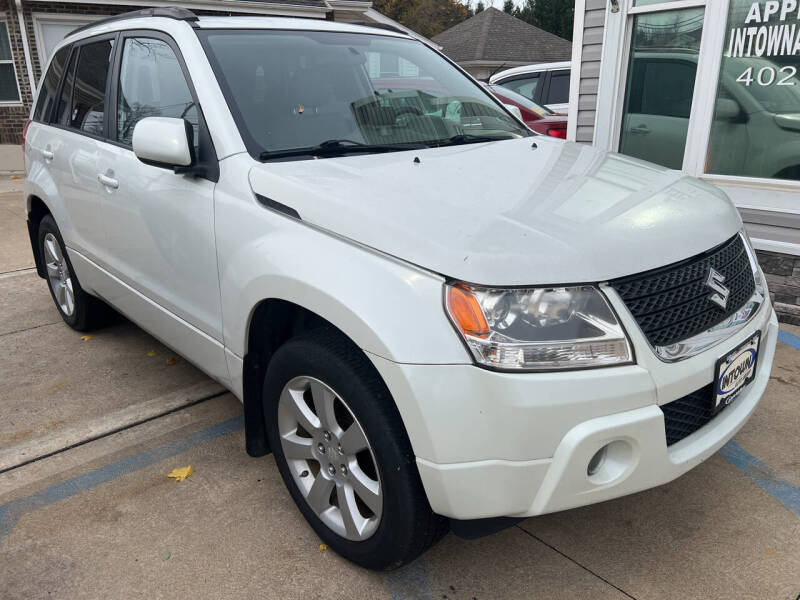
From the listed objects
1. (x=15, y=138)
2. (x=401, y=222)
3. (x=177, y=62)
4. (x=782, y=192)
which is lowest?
(x=15, y=138)

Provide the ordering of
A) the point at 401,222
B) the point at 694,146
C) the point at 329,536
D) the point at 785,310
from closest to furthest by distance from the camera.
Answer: the point at 401,222 → the point at 329,536 → the point at 785,310 → the point at 694,146

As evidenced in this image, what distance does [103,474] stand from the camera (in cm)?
293

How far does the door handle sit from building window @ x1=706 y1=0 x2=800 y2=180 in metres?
4.17

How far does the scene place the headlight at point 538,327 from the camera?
1.77 metres

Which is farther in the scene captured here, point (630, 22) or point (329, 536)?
point (630, 22)

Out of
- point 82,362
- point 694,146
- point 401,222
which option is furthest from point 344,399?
point 694,146

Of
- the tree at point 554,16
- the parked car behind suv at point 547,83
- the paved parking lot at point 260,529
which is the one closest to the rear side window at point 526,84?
the parked car behind suv at point 547,83

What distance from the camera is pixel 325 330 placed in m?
2.20

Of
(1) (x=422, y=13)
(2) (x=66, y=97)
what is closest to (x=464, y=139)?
(2) (x=66, y=97)

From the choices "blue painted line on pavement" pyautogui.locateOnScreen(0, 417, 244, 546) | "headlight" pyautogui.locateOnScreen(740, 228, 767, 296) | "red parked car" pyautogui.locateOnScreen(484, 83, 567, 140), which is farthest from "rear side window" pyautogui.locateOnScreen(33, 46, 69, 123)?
"red parked car" pyautogui.locateOnScreen(484, 83, 567, 140)

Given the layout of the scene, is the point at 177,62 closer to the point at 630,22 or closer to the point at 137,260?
the point at 137,260

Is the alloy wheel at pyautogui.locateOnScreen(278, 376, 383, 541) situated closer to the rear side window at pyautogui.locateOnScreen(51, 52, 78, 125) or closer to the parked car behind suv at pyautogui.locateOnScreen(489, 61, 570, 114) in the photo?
the rear side window at pyautogui.locateOnScreen(51, 52, 78, 125)

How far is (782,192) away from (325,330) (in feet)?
12.5

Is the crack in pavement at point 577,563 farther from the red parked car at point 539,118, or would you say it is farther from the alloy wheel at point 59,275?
the red parked car at point 539,118
